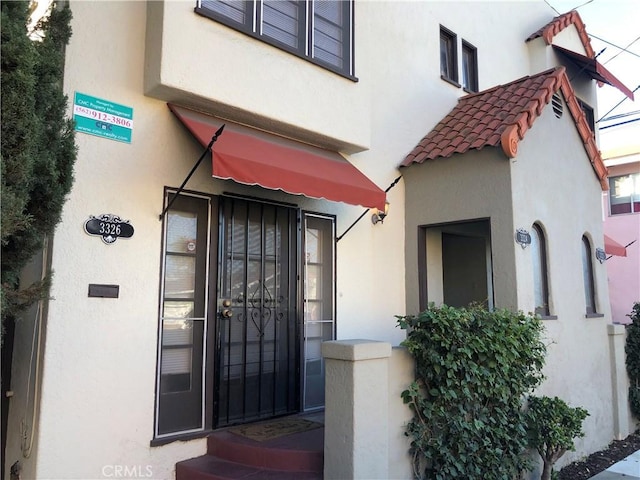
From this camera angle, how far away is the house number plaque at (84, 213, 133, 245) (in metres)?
4.66

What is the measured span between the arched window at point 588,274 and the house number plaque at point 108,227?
7.13 m

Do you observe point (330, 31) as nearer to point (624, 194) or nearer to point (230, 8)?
point (230, 8)

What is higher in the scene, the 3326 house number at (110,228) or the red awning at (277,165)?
the red awning at (277,165)

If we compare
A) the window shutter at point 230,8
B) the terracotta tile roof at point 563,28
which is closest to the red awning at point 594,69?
the terracotta tile roof at point 563,28

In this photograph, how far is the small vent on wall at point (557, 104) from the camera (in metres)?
7.59

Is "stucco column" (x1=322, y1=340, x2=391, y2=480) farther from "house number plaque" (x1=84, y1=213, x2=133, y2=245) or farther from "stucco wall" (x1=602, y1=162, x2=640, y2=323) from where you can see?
"stucco wall" (x1=602, y1=162, x2=640, y2=323)

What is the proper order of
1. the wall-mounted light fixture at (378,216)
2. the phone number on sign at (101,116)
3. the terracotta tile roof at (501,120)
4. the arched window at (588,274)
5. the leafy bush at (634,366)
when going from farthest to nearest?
1. the leafy bush at (634,366)
2. the arched window at (588,274)
3. the wall-mounted light fixture at (378,216)
4. the terracotta tile roof at (501,120)
5. the phone number on sign at (101,116)

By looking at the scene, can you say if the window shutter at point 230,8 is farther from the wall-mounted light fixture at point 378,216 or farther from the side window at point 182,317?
the wall-mounted light fixture at point 378,216

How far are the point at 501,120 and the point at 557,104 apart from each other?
139 centimetres

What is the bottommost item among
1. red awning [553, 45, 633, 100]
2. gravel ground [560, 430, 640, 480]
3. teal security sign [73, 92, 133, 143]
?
gravel ground [560, 430, 640, 480]

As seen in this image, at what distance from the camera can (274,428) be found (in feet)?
18.0

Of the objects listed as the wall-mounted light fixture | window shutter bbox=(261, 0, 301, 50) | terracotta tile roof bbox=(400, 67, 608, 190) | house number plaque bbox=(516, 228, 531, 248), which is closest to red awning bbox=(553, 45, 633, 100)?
terracotta tile roof bbox=(400, 67, 608, 190)

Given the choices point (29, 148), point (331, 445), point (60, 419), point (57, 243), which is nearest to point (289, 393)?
point (331, 445)

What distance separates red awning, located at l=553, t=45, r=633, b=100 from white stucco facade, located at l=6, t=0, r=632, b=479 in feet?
14.9
